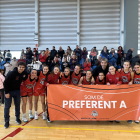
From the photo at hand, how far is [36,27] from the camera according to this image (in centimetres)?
1298

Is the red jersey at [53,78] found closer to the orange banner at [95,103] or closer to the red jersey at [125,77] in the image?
the orange banner at [95,103]

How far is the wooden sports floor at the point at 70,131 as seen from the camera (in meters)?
3.13

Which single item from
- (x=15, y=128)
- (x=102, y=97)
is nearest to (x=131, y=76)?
(x=102, y=97)

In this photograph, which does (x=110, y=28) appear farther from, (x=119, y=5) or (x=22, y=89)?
(x=22, y=89)

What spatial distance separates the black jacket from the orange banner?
2.91 feet

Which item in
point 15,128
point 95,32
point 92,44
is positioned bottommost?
point 15,128

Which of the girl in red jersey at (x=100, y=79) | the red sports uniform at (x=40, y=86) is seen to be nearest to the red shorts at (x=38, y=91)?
the red sports uniform at (x=40, y=86)

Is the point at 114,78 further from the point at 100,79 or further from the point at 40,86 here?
the point at 40,86

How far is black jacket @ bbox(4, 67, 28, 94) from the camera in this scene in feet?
11.6

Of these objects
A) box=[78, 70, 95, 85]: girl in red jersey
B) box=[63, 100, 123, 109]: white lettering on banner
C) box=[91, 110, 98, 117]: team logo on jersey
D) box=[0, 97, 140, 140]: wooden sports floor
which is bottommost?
box=[0, 97, 140, 140]: wooden sports floor

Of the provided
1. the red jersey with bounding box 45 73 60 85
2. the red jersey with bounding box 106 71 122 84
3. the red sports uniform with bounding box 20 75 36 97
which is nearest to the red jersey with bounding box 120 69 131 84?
the red jersey with bounding box 106 71 122 84

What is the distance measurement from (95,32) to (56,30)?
3.57m

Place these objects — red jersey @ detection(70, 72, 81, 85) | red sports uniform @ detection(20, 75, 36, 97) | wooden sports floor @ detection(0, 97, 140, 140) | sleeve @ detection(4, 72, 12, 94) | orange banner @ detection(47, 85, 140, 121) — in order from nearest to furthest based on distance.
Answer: wooden sports floor @ detection(0, 97, 140, 140), sleeve @ detection(4, 72, 12, 94), orange banner @ detection(47, 85, 140, 121), red sports uniform @ detection(20, 75, 36, 97), red jersey @ detection(70, 72, 81, 85)

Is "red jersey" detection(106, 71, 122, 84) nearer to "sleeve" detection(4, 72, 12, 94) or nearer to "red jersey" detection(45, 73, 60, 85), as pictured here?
"red jersey" detection(45, 73, 60, 85)
